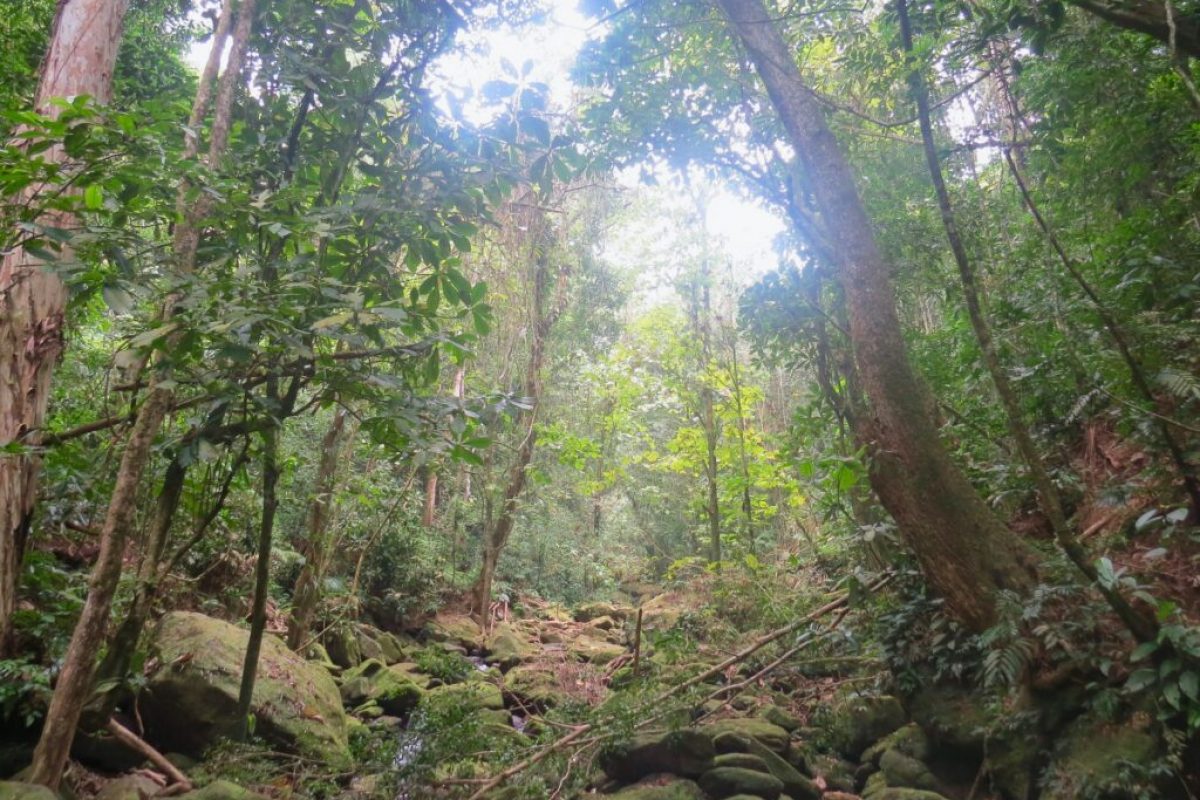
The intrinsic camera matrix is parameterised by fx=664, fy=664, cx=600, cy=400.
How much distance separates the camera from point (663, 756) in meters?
4.73

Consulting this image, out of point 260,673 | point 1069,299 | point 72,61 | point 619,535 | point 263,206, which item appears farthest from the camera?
point 619,535

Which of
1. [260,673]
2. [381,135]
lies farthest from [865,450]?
[260,673]

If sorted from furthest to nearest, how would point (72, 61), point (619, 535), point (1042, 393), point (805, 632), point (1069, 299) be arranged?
point (619, 535) < point (805, 632) < point (1042, 393) < point (1069, 299) < point (72, 61)

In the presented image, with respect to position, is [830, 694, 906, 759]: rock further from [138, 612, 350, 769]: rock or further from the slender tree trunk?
the slender tree trunk

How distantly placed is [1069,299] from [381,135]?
13.1 ft

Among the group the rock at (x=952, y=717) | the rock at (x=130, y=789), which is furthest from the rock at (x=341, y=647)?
the rock at (x=952, y=717)

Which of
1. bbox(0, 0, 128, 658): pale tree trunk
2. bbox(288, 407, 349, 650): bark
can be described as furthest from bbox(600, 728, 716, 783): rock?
bbox(288, 407, 349, 650): bark

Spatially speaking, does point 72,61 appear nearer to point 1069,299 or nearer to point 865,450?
point 865,450

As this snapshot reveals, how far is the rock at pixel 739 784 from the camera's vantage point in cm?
438

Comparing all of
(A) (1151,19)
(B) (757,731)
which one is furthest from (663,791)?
(A) (1151,19)

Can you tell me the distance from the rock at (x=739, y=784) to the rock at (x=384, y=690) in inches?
128

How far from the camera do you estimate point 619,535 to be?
59.0 feet

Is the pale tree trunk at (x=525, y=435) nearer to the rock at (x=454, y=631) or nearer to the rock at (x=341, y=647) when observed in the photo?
the rock at (x=454, y=631)

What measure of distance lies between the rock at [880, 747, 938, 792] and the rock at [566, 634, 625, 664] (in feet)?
16.6
